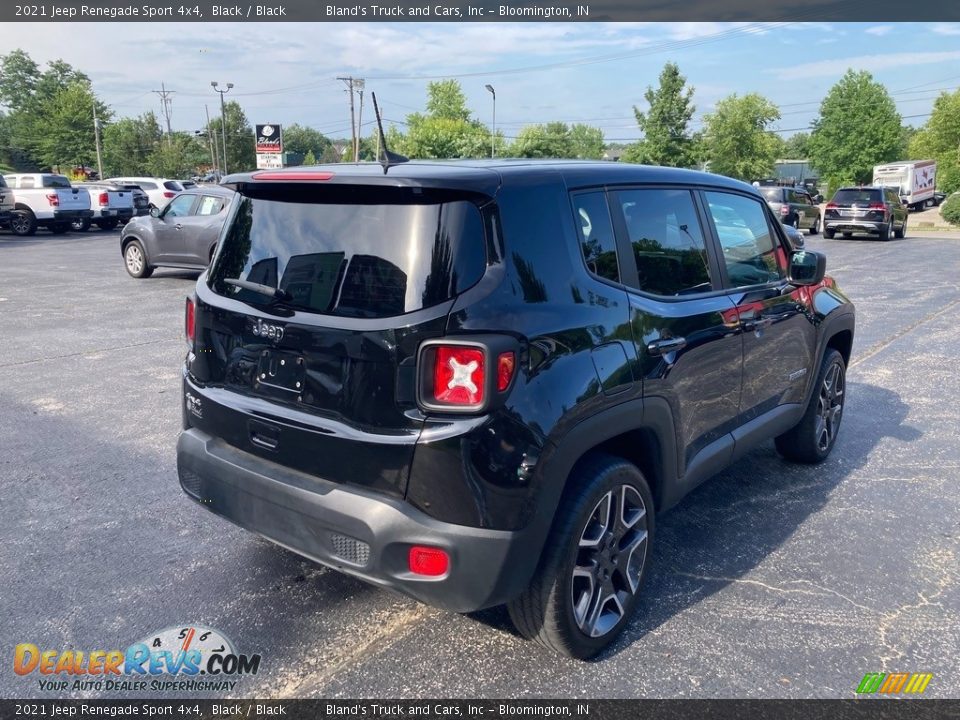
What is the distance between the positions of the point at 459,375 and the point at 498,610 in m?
1.28

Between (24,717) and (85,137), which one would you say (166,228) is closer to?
(24,717)

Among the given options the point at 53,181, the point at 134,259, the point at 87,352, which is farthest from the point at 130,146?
the point at 87,352

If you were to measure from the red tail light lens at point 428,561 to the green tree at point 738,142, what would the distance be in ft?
250

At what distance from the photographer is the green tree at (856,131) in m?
65.8

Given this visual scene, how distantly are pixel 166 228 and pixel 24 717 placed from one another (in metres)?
12.4

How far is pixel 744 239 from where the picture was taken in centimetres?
417

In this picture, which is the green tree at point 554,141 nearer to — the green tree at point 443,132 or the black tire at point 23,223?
the green tree at point 443,132

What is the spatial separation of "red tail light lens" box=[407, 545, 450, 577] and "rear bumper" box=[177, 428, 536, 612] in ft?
0.05

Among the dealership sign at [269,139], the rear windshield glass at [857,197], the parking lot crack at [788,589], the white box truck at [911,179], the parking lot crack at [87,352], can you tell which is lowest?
the parking lot crack at [788,589]

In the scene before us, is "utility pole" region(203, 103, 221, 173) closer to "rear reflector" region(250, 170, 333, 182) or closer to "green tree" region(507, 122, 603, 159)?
"green tree" region(507, 122, 603, 159)

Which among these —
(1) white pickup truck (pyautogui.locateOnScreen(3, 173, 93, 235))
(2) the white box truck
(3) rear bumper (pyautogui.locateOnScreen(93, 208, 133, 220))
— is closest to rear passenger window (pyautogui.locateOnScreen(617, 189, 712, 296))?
(1) white pickup truck (pyautogui.locateOnScreen(3, 173, 93, 235))

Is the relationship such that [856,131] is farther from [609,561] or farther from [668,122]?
[609,561]

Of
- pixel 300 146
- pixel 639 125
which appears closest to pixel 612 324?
pixel 639 125

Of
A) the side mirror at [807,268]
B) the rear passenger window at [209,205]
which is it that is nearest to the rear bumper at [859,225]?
the rear passenger window at [209,205]
